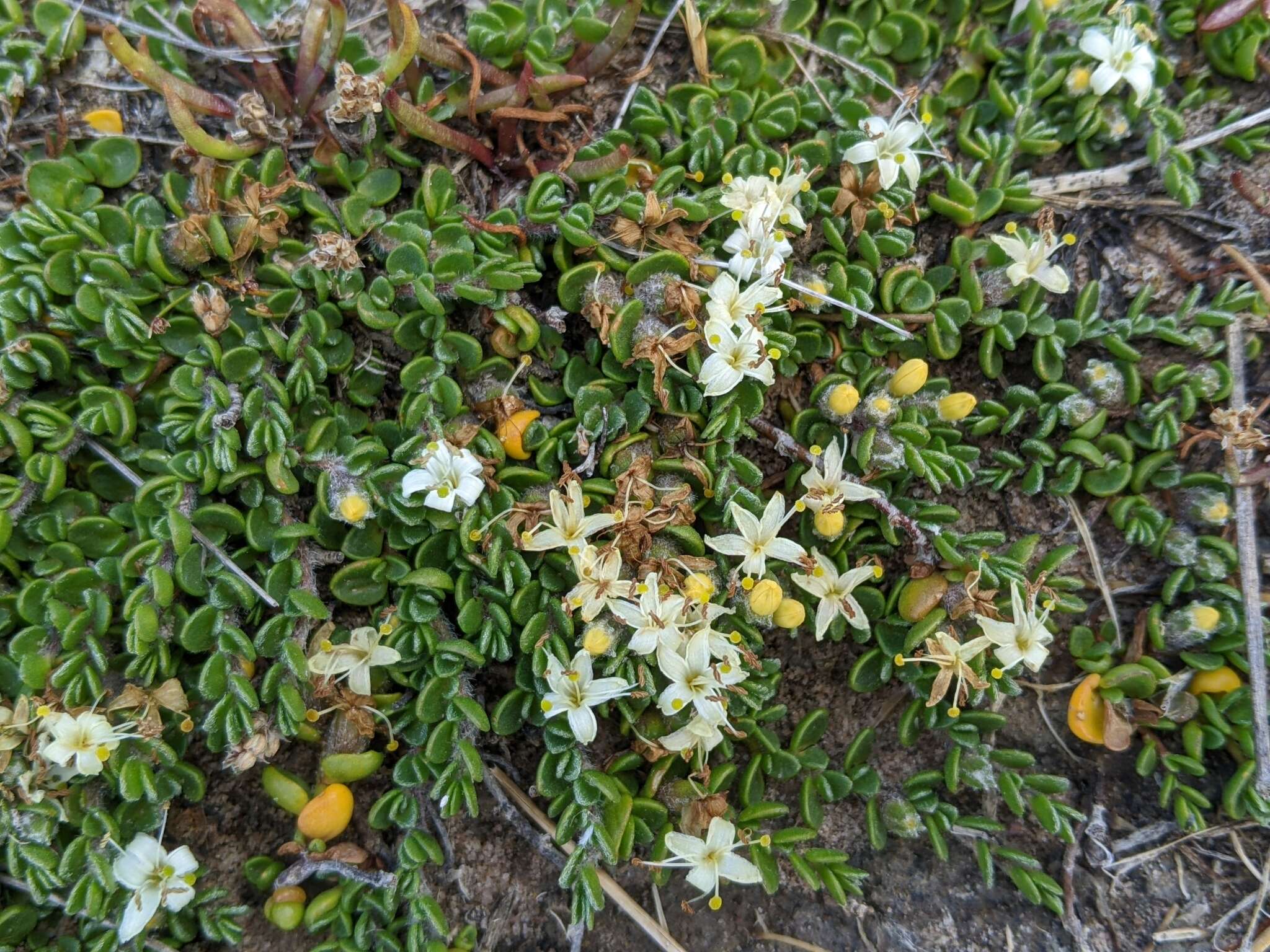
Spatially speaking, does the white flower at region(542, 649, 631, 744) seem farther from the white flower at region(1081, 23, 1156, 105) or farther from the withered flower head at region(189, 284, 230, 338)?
the white flower at region(1081, 23, 1156, 105)

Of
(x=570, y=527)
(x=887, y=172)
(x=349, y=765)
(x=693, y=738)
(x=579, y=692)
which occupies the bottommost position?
(x=349, y=765)

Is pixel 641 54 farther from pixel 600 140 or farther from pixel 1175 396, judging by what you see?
pixel 1175 396

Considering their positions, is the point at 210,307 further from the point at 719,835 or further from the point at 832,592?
the point at 719,835

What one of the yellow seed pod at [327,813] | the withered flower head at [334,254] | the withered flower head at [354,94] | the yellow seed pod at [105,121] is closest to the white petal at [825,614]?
the yellow seed pod at [327,813]

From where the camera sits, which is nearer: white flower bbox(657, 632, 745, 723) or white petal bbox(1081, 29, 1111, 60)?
white flower bbox(657, 632, 745, 723)

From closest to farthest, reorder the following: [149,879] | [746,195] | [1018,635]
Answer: [149,879] → [1018,635] → [746,195]

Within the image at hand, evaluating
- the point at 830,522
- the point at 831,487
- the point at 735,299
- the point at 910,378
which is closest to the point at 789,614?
the point at 830,522

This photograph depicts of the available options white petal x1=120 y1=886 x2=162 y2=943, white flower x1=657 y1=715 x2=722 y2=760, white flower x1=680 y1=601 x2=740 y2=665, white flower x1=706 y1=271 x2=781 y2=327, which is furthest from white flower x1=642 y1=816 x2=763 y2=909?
white flower x1=706 y1=271 x2=781 y2=327

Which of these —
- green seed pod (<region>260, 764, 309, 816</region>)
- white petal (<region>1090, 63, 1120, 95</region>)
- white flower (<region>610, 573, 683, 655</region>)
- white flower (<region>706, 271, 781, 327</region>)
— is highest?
white petal (<region>1090, 63, 1120, 95</region>)
